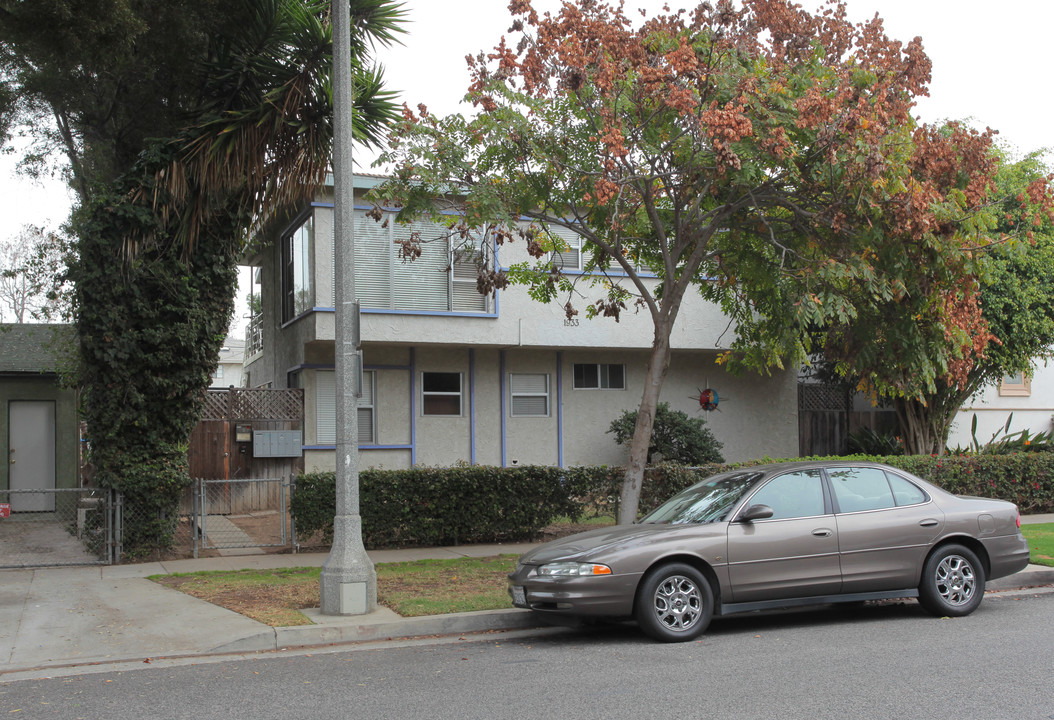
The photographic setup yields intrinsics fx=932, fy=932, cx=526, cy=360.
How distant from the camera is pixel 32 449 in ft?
64.4

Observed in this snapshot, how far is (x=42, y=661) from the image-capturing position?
754cm

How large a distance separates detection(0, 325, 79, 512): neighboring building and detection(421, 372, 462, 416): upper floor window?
744 centimetres

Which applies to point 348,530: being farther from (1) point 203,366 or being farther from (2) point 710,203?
(2) point 710,203

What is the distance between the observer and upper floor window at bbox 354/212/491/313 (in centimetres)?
1791

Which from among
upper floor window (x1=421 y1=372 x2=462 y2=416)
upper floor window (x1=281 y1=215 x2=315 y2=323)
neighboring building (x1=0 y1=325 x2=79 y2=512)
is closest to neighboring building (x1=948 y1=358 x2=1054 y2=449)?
upper floor window (x1=421 y1=372 x2=462 y2=416)

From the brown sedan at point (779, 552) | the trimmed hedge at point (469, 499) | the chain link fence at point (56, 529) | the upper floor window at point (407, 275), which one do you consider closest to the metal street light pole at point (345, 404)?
the brown sedan at point (779, 552)

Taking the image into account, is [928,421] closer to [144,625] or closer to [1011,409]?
[1011,409]

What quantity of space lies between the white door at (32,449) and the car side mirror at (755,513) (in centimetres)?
1612

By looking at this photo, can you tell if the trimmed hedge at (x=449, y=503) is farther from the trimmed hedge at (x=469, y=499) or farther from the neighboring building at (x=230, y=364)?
the neighboring building at (x=230, y=364)

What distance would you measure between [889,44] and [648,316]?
30.2 ft

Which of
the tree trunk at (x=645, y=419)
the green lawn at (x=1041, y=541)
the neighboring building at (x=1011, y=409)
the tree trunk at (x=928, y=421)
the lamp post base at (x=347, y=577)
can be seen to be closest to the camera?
the lamp post base at (x=347, y=577)

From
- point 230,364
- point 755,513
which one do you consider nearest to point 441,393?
point 755,513

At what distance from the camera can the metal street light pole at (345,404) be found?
352 inches

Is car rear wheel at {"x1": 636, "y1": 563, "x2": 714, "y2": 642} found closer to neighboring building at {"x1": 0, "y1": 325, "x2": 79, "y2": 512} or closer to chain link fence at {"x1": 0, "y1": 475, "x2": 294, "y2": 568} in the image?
chain link fence at {"x1": 0, "y1": 475, "x2": 294, "y2": 568}
